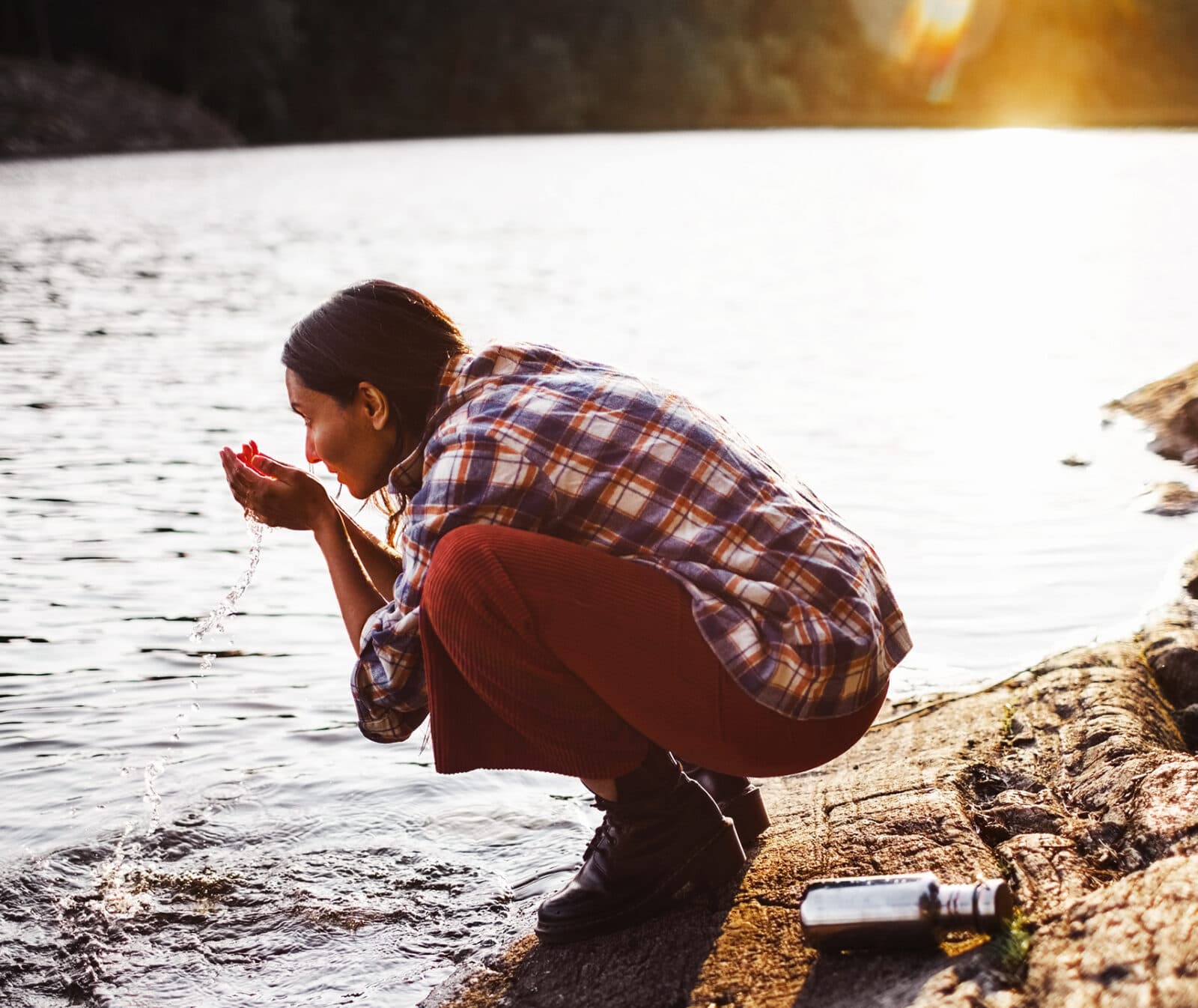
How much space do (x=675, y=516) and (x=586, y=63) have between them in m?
80.9

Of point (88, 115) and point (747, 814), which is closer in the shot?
point (747, 814)

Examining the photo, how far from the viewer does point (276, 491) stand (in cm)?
305

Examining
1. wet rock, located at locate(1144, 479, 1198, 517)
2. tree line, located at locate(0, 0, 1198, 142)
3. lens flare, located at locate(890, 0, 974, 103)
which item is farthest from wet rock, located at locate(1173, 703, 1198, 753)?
lens flare, located at locate(890, 0, 974, 103)

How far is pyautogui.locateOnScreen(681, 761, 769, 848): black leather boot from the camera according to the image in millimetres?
3236

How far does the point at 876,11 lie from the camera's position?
8662cm

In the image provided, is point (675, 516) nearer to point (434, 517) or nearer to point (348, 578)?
point (434, 517)

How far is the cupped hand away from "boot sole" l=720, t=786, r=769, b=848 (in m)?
1.09

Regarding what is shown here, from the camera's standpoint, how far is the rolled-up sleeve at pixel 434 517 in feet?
8.61

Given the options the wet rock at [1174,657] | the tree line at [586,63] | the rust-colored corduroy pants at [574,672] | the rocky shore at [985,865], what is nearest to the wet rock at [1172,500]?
the wet rock at [1174,657]

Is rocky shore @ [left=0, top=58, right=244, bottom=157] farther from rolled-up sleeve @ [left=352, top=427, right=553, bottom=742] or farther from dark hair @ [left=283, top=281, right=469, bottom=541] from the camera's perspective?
rolled-up sleeve @ [left=352, top=427, right=553, bottom=742]

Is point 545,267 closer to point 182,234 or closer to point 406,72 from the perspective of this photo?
point 182,234

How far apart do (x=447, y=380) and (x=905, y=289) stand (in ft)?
46.4

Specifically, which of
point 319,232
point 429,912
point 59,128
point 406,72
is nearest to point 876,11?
point 406,72

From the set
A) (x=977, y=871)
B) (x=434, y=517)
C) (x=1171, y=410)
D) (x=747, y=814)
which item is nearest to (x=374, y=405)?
(x=434, y=517)
